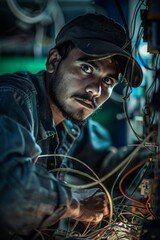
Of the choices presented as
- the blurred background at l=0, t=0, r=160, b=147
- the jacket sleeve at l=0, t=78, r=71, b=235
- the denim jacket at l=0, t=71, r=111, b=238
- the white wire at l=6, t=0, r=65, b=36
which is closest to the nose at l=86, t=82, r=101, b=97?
the denim jacket at l=0, t=71, r=111, b=238

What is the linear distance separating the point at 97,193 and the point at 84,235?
30cm

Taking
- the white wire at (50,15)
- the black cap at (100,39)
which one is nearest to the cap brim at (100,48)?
the black cap at (100,39)

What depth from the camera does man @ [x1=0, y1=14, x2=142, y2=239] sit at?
196cm

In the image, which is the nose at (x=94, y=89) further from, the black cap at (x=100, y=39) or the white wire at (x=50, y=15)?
the white wire at (x=50, y=15)

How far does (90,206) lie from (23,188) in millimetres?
629

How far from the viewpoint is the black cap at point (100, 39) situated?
2631 millimetres

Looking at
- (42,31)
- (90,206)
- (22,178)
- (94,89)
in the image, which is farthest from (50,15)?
(22,178)

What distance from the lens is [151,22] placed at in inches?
86.7

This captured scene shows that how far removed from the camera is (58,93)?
2.88 metres

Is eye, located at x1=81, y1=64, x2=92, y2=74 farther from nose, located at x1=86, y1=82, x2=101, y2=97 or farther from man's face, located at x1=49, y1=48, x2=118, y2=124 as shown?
nose, located at x1=86, y1=82, x2=101, y2=97

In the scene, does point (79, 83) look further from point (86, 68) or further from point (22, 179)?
point (22, 179)

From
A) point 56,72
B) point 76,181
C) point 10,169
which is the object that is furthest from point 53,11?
point 10,169

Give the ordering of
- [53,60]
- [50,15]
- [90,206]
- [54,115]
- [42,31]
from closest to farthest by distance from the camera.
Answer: [90,206]
[53,60]
[54,115]
[50,15]
[42,31]

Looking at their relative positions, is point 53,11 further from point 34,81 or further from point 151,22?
point 151,22
